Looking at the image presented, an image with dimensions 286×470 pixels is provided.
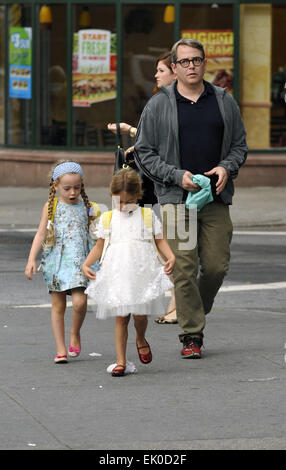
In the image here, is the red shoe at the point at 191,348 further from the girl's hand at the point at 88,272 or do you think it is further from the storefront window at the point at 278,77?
the storefront window at the point at 278,77

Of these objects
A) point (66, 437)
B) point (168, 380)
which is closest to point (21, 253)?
point (168, 380)

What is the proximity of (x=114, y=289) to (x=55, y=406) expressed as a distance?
937mm

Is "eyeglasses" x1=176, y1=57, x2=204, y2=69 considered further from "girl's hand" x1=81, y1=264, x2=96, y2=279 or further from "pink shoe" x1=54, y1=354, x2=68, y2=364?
"pink shoe" x1=54, y1=354, x2=68, y2=364

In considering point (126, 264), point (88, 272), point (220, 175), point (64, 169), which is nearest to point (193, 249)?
point (220, 175)

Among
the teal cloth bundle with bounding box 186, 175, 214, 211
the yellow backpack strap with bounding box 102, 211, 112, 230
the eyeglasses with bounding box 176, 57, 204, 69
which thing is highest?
the eyeglasses with bounding box 176, 57, 204, 69

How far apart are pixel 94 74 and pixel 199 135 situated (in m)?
12.9

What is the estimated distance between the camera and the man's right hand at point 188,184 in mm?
7582

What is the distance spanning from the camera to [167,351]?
8.05 meters

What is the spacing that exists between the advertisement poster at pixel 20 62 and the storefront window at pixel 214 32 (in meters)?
2.77

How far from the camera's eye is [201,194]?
7.61 m

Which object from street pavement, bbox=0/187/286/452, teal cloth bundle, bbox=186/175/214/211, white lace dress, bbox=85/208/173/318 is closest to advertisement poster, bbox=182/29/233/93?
street pavement, bbox=0/187/286/452

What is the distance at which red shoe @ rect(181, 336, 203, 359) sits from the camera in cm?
779

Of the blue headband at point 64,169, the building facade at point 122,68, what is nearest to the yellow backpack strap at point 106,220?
the blue headband at point 64,169

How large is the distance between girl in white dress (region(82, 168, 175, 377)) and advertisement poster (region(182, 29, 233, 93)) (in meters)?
13.1
